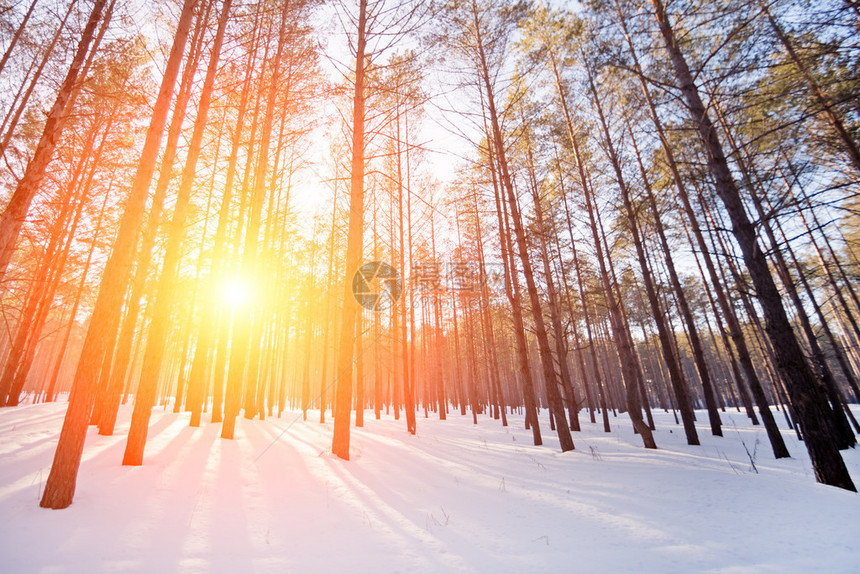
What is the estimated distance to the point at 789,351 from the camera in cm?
457

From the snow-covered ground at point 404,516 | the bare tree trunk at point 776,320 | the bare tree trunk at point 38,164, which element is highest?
the bare tree trunk at point 38,164

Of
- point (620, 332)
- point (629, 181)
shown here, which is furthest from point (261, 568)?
point (629, 181)

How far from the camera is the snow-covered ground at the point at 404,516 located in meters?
2.58

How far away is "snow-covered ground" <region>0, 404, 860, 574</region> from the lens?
2584 mm

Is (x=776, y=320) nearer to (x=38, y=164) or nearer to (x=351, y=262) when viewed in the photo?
(x=351, y=262)

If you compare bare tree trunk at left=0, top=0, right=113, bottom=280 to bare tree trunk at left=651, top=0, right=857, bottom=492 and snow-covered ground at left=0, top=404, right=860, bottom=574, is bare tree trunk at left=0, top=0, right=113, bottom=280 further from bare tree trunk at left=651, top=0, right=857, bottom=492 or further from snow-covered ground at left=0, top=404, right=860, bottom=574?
bare tree trunk at left=651, top=0, right=857, bottom=492

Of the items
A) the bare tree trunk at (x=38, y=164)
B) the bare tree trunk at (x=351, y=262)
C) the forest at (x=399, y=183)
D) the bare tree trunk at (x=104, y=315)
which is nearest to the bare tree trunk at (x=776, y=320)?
the forest at (x=399, y=183)

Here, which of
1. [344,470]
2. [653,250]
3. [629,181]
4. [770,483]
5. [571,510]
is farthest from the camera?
[653,250]

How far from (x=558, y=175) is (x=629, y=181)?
147 inches

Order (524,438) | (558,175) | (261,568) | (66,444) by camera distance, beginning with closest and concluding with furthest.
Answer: (261,568) < (66,444) < (524,438) < (558,175)

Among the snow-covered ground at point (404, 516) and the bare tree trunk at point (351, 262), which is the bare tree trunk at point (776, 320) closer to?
the snow-covered ground at point (404, 516)

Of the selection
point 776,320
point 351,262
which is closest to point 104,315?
point 351,262

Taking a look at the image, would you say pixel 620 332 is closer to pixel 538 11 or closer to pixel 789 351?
pixel 789 351

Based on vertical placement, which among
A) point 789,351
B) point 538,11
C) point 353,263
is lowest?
point 789,351
